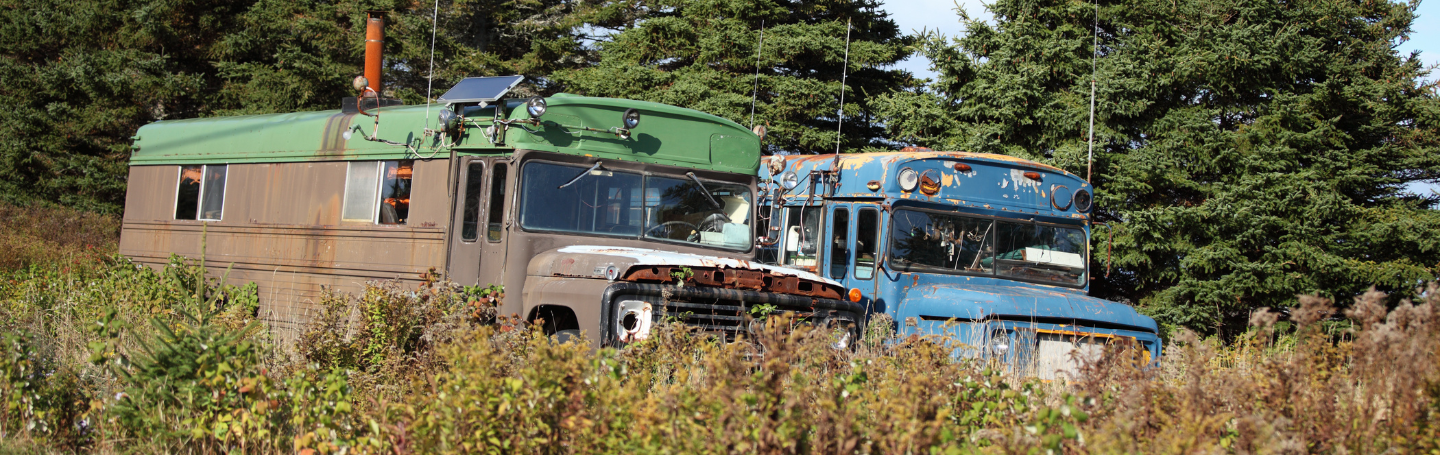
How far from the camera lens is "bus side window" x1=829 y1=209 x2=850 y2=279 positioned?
9.62 m

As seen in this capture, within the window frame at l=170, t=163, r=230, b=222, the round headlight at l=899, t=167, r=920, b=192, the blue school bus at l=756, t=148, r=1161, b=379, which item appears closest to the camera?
the blue school bus at l=756, t=148, r=1161, b=379

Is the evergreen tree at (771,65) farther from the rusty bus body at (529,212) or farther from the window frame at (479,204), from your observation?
the window frame at (479,204)

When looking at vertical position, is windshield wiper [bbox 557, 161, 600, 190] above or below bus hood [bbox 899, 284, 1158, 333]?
above

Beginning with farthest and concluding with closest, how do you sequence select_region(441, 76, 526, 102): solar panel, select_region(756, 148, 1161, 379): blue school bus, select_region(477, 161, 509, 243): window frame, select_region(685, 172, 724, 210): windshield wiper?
1. select_region(756, 148, 1161, 379): blue school bus
2. select_region(685, 172, 724, 210): windshield wiper
3. select_region(441, 76, 526, 102): solar panel
4. select_region(477, 161, 509, 243): window frame

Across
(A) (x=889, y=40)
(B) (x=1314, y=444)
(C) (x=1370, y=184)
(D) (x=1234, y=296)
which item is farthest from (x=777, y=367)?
(A) (x=889, y=40)

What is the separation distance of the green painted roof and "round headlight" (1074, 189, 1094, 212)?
325cm

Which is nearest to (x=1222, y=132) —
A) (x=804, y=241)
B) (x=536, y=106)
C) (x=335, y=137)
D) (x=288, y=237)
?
(x=804, y=241)

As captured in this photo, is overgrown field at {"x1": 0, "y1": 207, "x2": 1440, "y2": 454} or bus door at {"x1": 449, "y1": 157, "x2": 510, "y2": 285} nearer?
overgrown field at {"x1": 0, "y1": 207, "x2": 1440, "y2": 454}

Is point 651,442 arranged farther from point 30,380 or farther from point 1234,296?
point 1234,296

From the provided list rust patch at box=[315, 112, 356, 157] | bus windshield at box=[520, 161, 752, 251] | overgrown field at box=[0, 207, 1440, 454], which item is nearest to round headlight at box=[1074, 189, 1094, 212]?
bus windshield at box=[520, 161, 752, 251]

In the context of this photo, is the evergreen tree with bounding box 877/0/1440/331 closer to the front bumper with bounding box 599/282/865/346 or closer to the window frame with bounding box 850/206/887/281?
the window frame with bounding box 850/206/887/281

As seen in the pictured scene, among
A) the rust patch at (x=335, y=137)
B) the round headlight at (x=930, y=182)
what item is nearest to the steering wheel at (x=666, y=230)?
the round headlight at (x=930, y=182)

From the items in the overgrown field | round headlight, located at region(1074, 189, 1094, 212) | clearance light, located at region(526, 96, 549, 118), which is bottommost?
the overgrown field

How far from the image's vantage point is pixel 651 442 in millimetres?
3848
